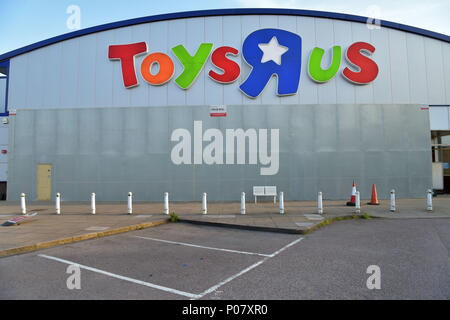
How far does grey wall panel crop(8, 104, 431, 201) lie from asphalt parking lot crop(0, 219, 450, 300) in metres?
7.75

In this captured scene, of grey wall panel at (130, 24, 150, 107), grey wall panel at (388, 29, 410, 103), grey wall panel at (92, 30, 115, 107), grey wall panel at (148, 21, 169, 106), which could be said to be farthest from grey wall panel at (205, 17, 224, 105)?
grey wall panel at (388, 29, 410, 103)

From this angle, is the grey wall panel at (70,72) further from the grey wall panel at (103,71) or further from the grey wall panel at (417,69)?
the grey wall panel at (417,69)

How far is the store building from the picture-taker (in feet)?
52.2

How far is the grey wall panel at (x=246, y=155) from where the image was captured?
15.9 meters

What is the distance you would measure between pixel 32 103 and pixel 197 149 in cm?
1033

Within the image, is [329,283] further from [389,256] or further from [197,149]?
[197,149]

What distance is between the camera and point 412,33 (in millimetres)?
16641

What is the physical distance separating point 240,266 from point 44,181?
50.9 feet

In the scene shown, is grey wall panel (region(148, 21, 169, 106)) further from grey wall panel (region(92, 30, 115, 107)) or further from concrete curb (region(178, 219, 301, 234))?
concrete curb (region(178, 219, 301, 234))

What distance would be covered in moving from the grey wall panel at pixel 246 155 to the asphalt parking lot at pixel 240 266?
775 centimetres

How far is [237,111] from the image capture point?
1598cm

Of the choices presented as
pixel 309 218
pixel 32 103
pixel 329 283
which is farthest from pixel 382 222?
pixel 32 103

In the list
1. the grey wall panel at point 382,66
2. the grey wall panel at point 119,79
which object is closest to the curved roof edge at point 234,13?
the grey wall panel at point 119,79
